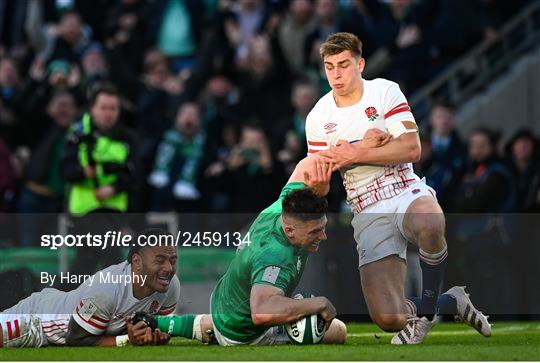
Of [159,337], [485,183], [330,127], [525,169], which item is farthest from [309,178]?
[525,169]

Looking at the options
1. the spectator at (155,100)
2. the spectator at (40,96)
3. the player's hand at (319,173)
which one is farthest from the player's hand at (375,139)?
the spectator at (40,96)

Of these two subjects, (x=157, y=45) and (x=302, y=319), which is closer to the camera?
(x=302, y=319)

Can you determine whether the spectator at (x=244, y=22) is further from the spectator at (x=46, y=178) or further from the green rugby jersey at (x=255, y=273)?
the green rugby jersey at (x=255, y=273)

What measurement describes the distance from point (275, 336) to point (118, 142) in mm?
3513

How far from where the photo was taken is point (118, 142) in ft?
45.4

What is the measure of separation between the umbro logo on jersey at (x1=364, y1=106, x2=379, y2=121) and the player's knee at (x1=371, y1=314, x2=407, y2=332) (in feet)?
4.37

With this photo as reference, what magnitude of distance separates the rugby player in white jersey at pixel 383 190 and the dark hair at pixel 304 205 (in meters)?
0.26

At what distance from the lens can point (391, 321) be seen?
432 inches

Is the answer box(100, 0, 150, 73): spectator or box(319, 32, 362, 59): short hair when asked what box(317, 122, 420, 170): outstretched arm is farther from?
box(100, 0, 150, 73): spectator

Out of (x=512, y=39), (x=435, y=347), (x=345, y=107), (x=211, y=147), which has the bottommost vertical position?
(x=435, y=347)

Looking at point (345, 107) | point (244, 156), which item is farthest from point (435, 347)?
point (244, 156)

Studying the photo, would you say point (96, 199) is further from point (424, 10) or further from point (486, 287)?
point (424, 10)

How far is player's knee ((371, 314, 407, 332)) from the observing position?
431 inches
